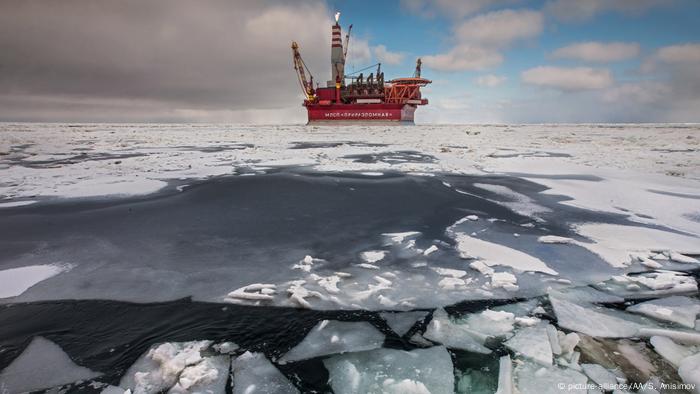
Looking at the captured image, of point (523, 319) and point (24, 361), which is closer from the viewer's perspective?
point (24, 361)

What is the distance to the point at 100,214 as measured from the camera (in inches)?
151

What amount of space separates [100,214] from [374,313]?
11.9 ft

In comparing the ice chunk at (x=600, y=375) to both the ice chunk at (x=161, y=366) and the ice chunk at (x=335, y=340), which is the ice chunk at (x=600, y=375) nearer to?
the ice chunk at (x=335, y=340)

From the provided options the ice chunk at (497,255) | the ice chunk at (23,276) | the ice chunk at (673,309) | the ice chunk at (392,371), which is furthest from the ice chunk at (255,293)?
the ice chunk at (673,309)

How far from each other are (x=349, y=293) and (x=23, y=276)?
2344mm

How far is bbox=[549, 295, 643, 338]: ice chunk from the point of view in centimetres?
169

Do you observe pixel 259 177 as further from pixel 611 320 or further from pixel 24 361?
pixel 611 320

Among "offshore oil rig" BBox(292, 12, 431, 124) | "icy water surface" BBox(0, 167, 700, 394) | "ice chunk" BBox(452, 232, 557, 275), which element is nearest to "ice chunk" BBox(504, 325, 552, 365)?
"icy water surface" BBox(0, 167, 700, 394)

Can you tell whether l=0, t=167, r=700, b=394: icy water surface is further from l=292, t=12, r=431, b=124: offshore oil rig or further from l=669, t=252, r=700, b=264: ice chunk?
l=292, t=12, r=431, b=124: offshore oil rig

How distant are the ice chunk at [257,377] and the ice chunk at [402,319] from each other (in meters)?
0.64

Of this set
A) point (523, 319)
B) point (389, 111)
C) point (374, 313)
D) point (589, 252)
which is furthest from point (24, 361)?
point (389, 111)

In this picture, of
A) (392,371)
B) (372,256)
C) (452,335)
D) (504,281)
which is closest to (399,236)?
(372,256)

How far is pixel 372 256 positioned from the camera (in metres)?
2.73

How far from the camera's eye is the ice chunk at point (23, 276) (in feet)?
7.13
